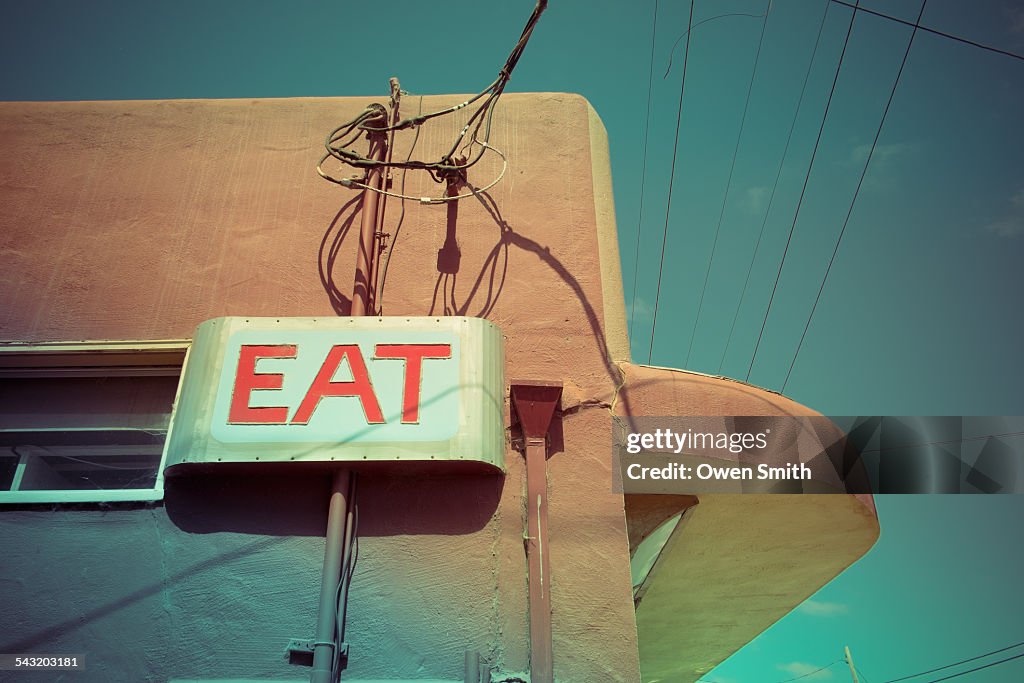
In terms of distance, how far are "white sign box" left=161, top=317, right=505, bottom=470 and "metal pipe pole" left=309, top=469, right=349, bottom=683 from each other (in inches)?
9.2

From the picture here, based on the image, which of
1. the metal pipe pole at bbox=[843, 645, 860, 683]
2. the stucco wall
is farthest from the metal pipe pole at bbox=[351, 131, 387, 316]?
the metal pipe pole at bbox=[843, 645, 860, 683]

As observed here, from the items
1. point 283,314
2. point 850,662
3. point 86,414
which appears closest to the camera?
point 86,414

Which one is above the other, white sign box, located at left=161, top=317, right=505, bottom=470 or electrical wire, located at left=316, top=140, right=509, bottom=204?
electrical wire, located at left=316, top=140, right=509, bottom=204

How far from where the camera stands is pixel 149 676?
3824 mm

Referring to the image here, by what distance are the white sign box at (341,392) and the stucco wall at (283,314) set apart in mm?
281

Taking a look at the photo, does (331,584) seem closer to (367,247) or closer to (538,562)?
(538,562)

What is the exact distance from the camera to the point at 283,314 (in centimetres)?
513

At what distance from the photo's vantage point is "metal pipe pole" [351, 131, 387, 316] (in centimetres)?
502

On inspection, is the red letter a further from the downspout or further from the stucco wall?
the downspout

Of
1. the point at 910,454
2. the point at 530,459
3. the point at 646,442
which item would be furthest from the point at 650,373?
the point at 910,454

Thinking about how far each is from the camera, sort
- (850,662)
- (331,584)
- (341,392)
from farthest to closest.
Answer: (850,662) → (341,392) → (331,584)

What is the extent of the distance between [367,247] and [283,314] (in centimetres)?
75

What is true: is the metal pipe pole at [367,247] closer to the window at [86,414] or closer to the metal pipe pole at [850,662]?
the window at [86,414]

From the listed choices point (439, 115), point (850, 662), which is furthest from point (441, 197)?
point (850, 662)
